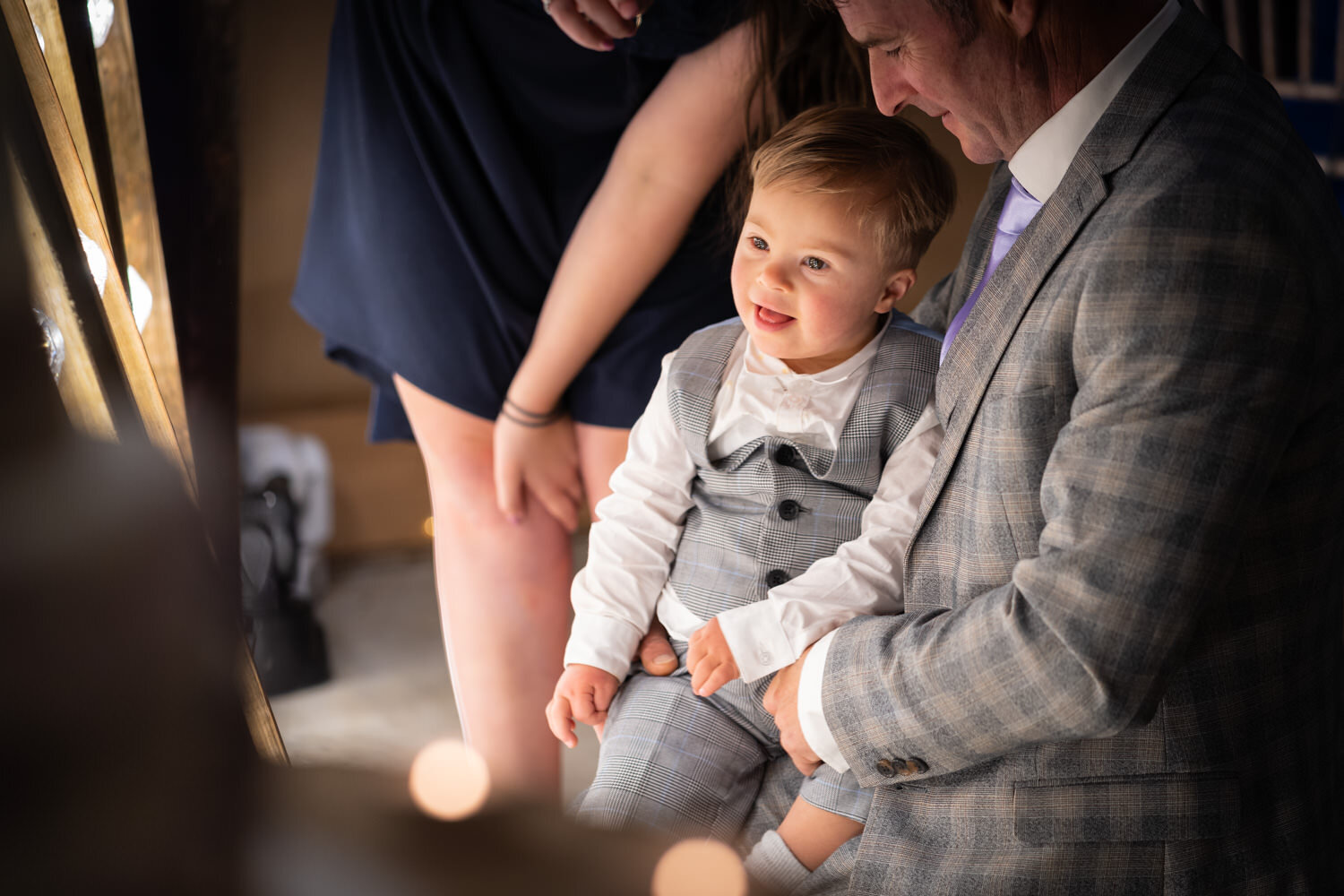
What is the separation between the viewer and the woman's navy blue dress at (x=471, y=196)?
90 centimetres

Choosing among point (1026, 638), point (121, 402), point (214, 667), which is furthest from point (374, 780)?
point (1026, 638)

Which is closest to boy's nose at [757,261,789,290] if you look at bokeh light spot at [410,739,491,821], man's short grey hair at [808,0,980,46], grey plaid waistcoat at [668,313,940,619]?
grey plaid waistcoat at [668,313,940,619]

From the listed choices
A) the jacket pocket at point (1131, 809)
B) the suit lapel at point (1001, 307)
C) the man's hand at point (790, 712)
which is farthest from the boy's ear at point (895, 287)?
the jacket pocket at point (1131, 809)

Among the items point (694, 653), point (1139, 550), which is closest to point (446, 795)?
point (1139, 550)

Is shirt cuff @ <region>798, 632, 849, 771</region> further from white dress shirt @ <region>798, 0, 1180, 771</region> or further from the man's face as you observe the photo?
the man's face

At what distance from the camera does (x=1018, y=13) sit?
0.71 m

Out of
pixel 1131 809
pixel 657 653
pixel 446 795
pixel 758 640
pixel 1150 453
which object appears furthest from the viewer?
pixel 657 653

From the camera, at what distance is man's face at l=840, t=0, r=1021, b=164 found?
2.43ft

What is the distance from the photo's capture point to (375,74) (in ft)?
2.98

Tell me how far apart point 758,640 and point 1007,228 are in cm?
41

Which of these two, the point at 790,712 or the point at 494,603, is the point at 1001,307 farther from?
the point at 494,603

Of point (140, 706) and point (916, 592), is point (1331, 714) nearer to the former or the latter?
point (916, 592)

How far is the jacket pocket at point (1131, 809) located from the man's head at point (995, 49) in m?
0.49

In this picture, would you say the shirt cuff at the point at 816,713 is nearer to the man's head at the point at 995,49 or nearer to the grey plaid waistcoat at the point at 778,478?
the grey plaid waistcoat at the point at 778,478
